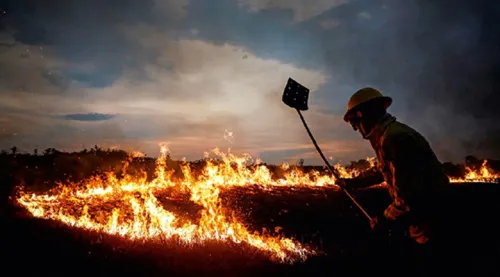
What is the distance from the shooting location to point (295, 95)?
686 cm

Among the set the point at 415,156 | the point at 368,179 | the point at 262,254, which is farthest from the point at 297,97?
the point at 262,254

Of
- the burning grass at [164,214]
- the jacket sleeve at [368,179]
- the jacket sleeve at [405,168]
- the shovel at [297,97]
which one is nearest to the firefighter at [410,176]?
the jacket sleeve at [405,168]

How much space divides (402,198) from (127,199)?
10.2m

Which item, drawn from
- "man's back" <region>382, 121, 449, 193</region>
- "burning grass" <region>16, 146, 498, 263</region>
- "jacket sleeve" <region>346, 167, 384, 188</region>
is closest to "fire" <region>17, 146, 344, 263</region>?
"burning grass" <region>16, 146, 498, 263</region>

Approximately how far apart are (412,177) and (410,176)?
0.02m

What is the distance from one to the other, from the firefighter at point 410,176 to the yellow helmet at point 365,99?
0.30m

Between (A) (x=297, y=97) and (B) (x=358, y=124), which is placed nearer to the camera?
(B) (x=358, y=124)

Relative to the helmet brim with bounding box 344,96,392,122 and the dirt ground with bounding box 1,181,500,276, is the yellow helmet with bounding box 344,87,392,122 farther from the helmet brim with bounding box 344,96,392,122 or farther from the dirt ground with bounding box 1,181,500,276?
the dirt ground with bounding box 1,181,500,276

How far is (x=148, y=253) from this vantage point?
6836mm

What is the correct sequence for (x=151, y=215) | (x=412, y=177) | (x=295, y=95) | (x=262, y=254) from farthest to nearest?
1. (x=151, y=215)
2. (x=262, y=254)
3. (x=295, y=95)
4. (x=412, y=177)

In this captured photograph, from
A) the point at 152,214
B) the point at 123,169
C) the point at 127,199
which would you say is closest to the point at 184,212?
the point at 152,214

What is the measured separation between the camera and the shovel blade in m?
6.82

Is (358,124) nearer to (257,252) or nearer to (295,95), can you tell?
(295,95)

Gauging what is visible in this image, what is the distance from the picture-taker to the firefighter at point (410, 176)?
385 cm
